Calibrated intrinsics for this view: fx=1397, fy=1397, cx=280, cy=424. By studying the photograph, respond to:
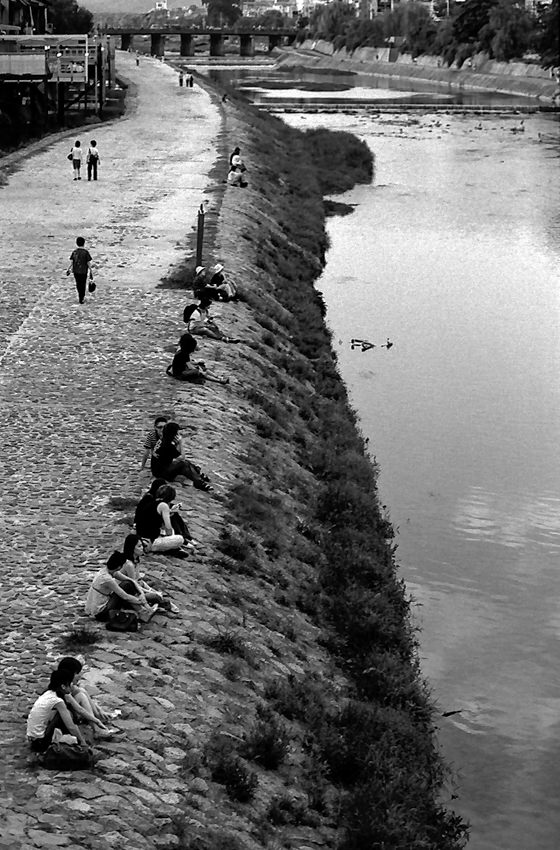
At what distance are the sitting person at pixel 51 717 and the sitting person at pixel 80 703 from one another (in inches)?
1.9

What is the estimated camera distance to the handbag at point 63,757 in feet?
36.0

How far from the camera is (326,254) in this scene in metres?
40.2

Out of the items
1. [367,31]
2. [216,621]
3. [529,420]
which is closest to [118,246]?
[529,420]

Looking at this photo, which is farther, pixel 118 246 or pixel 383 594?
pixel 118 246

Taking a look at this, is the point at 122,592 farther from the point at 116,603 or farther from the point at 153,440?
the point at 153,440

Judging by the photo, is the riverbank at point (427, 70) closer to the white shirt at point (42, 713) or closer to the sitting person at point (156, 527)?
the sitting person at point (156, 527)

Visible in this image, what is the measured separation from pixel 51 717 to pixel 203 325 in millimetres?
13971

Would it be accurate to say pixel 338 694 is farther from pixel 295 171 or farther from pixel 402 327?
pixel 295 171

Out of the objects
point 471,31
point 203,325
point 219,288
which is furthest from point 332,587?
point 471,31

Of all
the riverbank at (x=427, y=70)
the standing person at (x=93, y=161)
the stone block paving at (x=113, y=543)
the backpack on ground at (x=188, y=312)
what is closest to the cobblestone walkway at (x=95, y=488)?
the stone block paving at (x=113, y=543)

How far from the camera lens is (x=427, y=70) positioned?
465 ft

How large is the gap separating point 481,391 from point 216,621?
41.8 feet

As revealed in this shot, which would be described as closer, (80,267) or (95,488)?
(95,488)

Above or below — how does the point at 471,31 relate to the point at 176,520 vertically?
above
